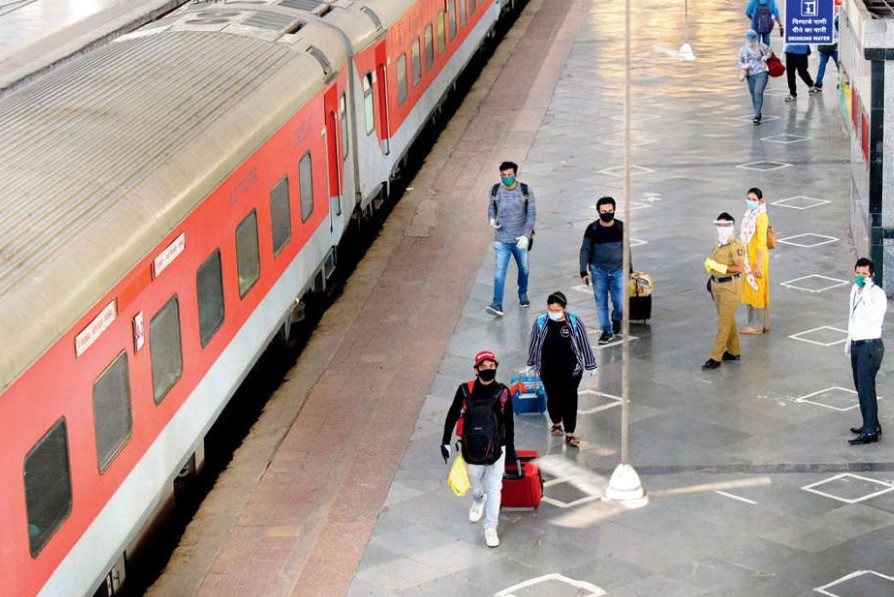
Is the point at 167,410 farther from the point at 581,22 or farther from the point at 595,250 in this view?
the point at 581,22

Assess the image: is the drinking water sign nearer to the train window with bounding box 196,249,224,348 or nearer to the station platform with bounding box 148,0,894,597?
the station platform with bounding box 148,0,894,597

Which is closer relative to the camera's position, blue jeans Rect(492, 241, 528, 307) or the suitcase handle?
the suitcase handle

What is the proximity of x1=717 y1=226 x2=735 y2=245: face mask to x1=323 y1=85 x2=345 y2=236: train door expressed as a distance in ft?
15.8

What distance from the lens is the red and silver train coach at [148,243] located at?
1045cm

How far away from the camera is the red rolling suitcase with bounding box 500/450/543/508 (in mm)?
13711

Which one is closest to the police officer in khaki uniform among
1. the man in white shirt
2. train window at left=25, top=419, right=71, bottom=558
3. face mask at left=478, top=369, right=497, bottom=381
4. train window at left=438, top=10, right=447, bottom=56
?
the man in white shirt

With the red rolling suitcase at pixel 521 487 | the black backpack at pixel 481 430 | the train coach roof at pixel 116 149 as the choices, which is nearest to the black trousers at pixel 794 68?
the train coach roof at pixel 116 149

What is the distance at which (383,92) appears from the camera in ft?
76.0

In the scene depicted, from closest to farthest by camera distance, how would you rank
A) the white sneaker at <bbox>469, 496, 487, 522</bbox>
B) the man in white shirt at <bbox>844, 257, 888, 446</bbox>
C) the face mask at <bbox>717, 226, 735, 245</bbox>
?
the white sneaker at <bbox>469, 496, 487, 522</bbox> → the man in white shirt at <bbox>844, 257, 888, 446</bbox> → the face mask at <bbox>717, 226, 735, 245</bbox>

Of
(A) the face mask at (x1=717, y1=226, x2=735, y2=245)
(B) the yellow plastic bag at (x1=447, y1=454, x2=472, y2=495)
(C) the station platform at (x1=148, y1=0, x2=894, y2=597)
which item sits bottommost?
(C) the station platform at (x1=148, y1=0, x2=894, y2=597)

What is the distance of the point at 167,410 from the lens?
13.0m

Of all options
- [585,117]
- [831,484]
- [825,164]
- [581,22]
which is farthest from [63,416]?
[581,22]

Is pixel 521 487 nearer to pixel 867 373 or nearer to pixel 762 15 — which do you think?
pixel 867 373

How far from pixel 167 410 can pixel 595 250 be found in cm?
614
